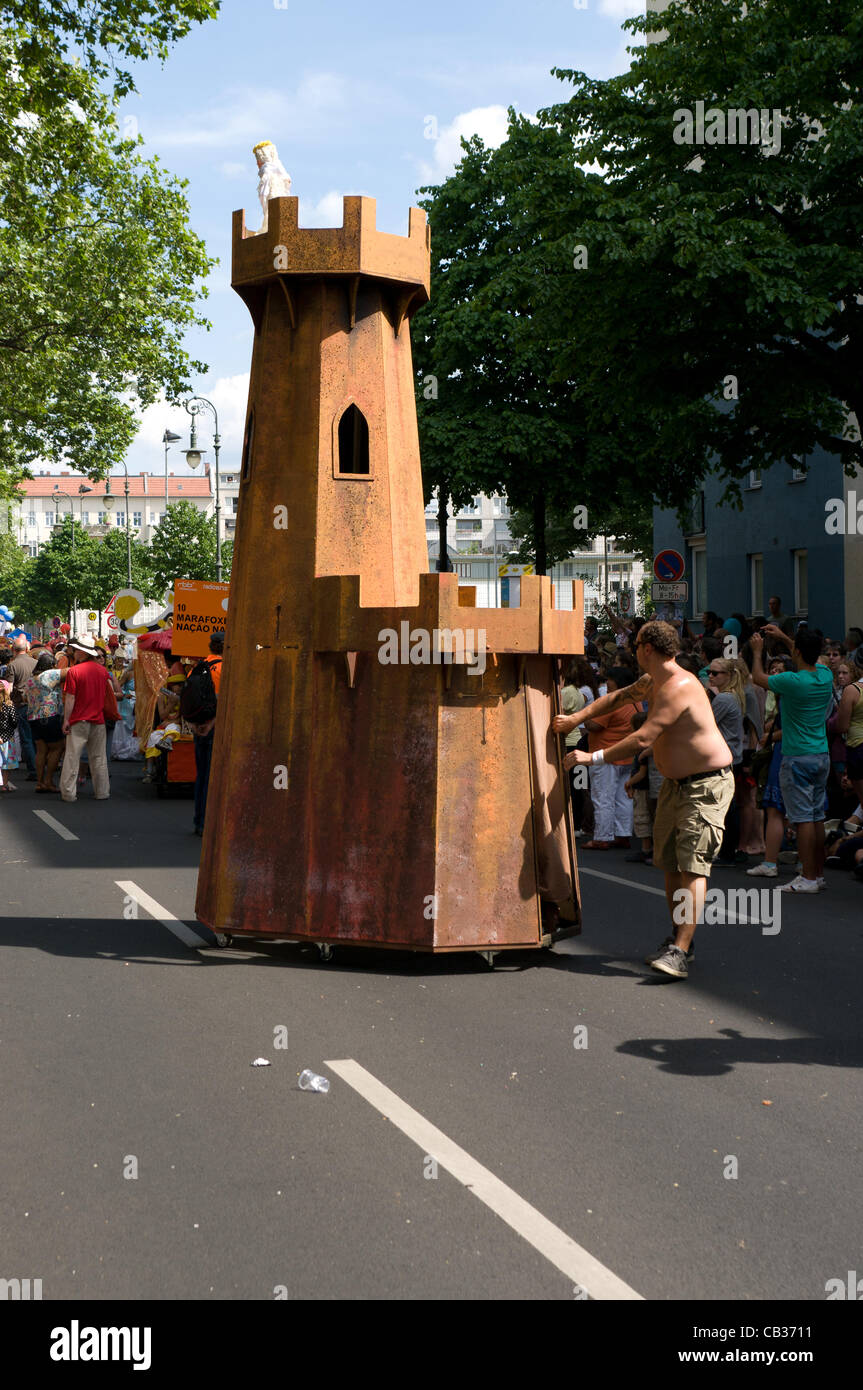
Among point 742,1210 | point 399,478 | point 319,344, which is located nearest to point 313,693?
point 399,478

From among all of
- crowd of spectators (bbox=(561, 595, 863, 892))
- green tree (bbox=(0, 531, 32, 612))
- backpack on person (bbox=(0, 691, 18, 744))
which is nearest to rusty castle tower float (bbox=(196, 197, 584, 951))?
crowd of spectators (bbox=(561, 595, 863, 892))

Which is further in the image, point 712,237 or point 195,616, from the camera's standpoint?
point 195,616

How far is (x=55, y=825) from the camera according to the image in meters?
16.6

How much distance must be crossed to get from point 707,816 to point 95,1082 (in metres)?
3.99

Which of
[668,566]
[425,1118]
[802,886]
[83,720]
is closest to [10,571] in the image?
[668,566]

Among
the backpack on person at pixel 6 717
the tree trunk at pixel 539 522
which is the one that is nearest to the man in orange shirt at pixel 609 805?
the backpack on person at pixel 6 717

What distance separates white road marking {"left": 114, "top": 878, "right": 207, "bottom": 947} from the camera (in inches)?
378

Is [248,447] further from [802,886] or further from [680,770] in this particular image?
[802,886]

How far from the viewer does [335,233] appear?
30.0 ft

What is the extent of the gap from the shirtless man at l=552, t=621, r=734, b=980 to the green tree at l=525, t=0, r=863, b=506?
36.7ft

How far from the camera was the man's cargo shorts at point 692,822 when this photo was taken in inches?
340

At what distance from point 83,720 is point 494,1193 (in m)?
15.2

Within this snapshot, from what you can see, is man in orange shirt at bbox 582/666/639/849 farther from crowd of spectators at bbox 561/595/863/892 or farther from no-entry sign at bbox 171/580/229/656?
no-entry sign at bbox 171/580/229/656
